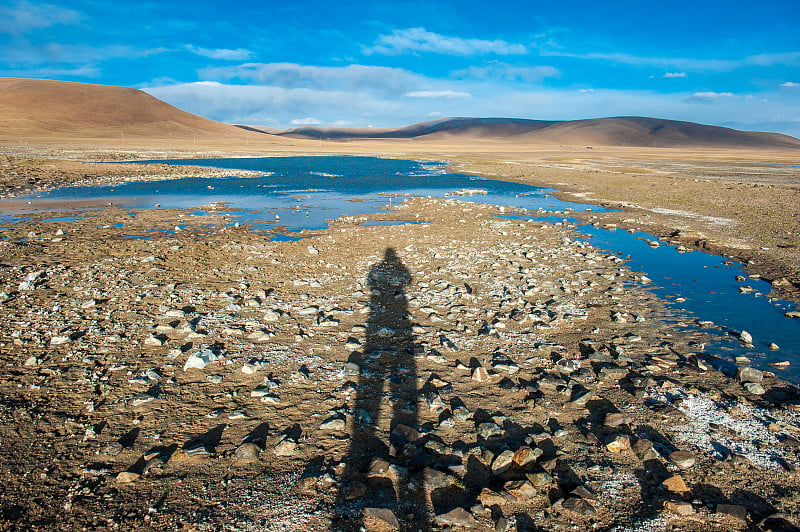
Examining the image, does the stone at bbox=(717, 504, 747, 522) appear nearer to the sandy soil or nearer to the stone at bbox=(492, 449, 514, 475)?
the sandy soil

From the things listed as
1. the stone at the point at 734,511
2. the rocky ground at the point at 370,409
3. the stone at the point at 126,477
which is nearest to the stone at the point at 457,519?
the rocky ground at the point at 370,409

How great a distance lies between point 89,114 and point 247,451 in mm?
168490

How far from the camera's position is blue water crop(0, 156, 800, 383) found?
24.8ft

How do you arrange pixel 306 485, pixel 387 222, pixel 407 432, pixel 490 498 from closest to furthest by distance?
1. pixel 490 498
2. pixel 306 485
3. pixel 407 432
4. pixel 387 222

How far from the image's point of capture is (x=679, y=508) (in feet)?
11.5

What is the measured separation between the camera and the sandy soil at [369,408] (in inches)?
139

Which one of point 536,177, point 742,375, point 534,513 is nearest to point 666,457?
point 534,513

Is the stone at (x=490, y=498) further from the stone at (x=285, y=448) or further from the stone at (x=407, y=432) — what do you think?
the stone at (x=285, y=448)

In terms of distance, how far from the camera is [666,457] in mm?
4141

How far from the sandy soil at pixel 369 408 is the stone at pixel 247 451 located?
0.02 m

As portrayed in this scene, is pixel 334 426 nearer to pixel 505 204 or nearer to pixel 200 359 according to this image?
pixel 200 359

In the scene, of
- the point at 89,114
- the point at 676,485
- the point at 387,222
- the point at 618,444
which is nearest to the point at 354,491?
the point at 618,444

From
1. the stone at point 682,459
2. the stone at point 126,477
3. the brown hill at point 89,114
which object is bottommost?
the stone at point 682,459

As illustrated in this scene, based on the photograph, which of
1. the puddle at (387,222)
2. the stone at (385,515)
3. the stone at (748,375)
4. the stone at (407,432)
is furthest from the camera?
the puddle at (387,222)
